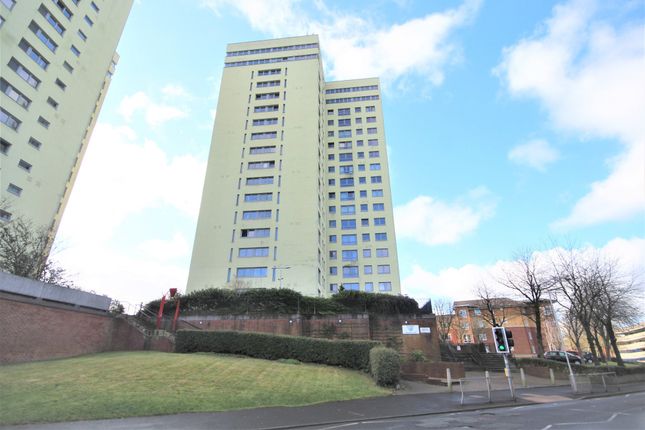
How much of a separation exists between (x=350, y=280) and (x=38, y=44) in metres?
49.5

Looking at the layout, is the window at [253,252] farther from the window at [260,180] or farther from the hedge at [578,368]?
the hedge at [578,368]

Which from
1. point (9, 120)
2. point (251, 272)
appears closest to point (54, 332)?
point (251, 272)

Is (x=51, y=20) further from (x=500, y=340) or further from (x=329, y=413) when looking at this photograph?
(x=500, y=340)

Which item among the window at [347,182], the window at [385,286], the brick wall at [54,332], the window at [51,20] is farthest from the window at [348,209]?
the window at [51,20]

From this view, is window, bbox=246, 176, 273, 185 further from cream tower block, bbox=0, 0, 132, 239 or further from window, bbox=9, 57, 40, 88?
window, bbox=9, 57, 40, 88

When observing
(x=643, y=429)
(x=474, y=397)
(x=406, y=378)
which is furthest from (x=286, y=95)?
(x=643, y=429)

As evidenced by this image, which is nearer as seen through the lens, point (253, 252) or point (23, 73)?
point (23, 73)

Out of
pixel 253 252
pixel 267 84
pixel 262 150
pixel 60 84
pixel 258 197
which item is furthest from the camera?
pixel 267 84

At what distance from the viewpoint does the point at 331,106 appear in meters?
70.4

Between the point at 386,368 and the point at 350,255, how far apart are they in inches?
1556

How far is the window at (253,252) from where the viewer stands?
1812 inches

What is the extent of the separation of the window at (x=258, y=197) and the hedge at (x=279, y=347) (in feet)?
92.8

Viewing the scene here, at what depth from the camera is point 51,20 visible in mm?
39250

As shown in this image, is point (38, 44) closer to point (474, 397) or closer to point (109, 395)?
point (109, 395)
